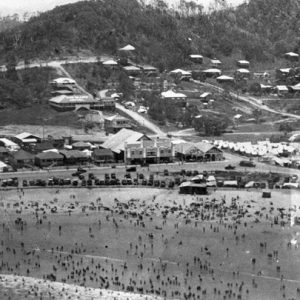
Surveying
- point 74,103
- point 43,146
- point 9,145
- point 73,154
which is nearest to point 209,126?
point 74,103

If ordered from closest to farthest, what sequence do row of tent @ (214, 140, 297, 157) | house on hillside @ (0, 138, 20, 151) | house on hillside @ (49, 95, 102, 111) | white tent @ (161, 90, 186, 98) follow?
house on hillside @ (0, 138, 20, 151)
row of tent @ (214, 140, 297, 157)
house on hillside @ (49, 95, 102, 111)
white tent @ (161, 90, 186, 98)

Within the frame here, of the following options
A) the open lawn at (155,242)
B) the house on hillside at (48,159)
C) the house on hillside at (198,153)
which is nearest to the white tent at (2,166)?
the house on hillside at (48,159)

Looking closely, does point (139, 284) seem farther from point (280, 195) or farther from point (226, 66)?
point (226, 66)

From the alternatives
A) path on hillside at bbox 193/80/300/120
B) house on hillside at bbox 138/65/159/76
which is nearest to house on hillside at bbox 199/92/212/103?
path on hillside at bbox 193/80/300/120

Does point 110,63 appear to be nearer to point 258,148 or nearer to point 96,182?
point 258,148

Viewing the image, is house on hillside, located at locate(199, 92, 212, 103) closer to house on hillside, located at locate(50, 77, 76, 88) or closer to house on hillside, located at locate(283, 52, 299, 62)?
house on hillside, located at locate(50, 77, 76, 88)
